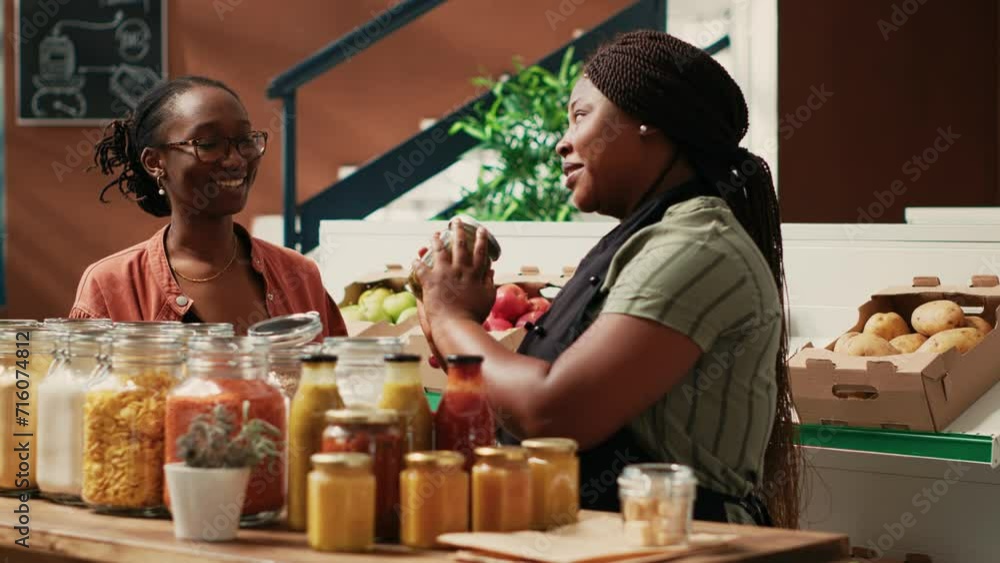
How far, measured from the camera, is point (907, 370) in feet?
9.03

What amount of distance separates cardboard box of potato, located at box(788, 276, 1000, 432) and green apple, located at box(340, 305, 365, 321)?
1236 mm

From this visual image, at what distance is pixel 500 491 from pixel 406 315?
2.11 m

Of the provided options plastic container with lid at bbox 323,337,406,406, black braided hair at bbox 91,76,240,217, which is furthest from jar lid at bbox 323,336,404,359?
black braided hair at bbox 91,76,240,217

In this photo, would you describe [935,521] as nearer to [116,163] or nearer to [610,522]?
[610,522]

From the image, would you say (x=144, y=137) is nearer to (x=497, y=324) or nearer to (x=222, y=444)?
(x=497, y=324)

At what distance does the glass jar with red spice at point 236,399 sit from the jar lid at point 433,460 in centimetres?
20

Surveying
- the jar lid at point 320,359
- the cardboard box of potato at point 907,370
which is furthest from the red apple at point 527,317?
the jar lid at point 320,359

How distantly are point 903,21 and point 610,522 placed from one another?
14.4ft

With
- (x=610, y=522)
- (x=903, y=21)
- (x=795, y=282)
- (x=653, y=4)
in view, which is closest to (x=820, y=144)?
(x=903, y=21)

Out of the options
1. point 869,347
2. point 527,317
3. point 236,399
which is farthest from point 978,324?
point 236,399

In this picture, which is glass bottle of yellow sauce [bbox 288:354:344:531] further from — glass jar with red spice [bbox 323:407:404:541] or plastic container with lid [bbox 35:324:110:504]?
plastic container with lid [bbox 35:324:110:504]

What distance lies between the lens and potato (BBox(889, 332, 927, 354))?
301 centimetres

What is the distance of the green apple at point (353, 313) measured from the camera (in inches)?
146

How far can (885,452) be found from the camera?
2.78 m
